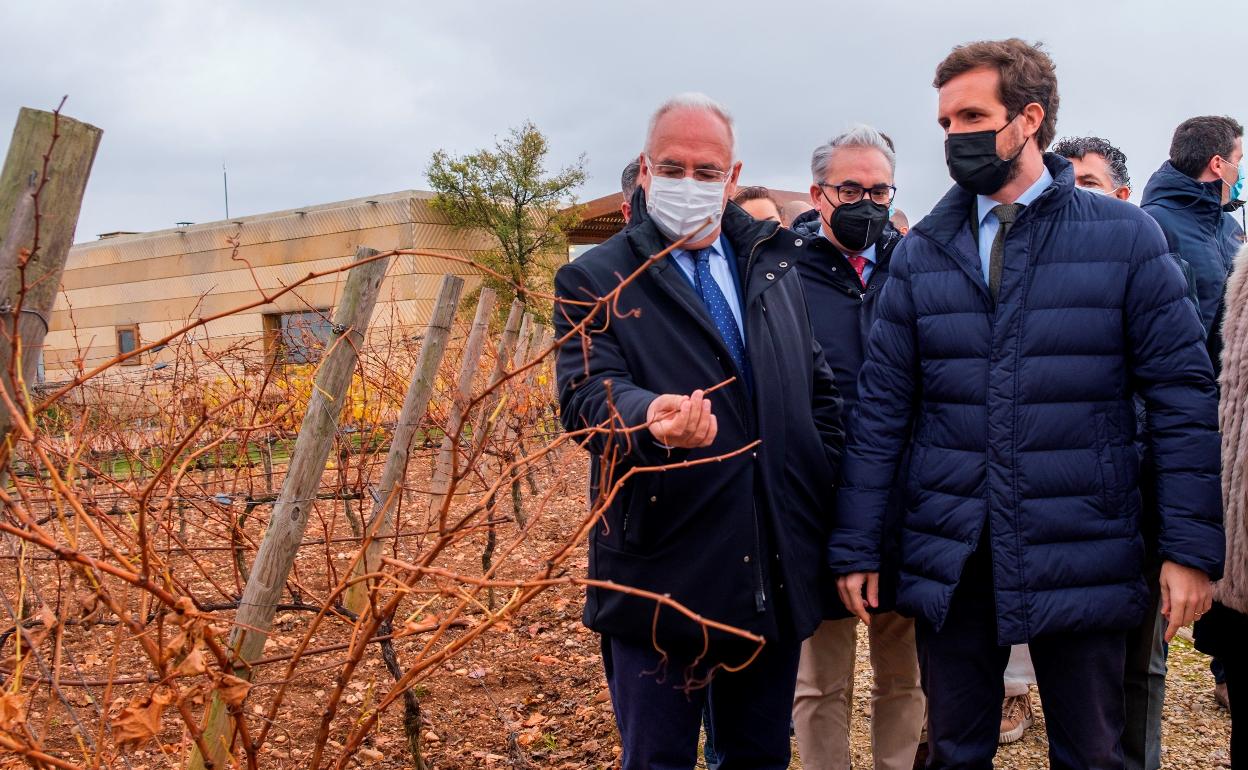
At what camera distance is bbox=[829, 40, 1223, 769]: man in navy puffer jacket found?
6.90ft

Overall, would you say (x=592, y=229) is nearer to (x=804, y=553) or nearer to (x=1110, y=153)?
(x=1110, y=153)

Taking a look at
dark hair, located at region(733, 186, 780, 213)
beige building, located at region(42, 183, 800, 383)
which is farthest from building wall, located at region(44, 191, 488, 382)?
dark hair, located at region(733, 186, 780, 213)

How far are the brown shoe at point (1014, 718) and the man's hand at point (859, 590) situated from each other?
1632mm

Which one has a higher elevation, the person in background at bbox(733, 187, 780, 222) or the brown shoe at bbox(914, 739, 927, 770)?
the person in background at bbox(733, 187, 780, 222)

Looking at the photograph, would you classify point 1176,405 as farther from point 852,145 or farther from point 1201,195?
point 1201,195

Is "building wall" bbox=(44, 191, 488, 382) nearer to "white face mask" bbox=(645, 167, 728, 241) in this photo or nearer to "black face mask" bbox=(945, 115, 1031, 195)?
"white face mask" bbox=(645, 167, 728, 241)

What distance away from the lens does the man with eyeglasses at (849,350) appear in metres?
2.95

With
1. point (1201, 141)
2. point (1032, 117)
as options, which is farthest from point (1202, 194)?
point (1032, 117)

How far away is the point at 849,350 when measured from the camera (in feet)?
9.75

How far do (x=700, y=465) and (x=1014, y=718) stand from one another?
7.45ft

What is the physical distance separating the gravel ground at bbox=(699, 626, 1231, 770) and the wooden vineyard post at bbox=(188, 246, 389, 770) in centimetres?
200

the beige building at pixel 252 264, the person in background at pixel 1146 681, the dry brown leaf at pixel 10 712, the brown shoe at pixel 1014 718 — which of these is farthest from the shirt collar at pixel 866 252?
the beige building at pixel 252 264

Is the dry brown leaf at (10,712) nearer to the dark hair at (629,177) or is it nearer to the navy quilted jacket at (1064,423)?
the navy quilted jacket at (1064,423)

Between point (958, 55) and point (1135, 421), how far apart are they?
95 cm
